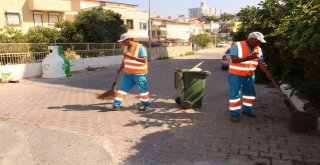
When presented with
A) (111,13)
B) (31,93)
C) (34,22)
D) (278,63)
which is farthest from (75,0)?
(278,63)

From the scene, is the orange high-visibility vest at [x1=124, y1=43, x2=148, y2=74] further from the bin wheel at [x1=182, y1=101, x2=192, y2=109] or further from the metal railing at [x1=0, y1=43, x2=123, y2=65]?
the metal railing at [x1=0, y1=43, x2=123, y2=65]

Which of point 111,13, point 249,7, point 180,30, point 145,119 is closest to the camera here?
point 145,119

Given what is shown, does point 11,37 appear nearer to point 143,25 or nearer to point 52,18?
point 52,18

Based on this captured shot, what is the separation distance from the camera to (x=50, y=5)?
32250 millimetres

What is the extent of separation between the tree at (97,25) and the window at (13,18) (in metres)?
9.37

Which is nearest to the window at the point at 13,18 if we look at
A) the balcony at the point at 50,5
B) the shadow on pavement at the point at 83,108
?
the balcony at the point at 50,5

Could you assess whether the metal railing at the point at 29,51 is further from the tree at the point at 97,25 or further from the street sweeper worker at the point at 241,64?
the street sweeper worker at the point at 241,64

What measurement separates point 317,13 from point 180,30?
74513 mm

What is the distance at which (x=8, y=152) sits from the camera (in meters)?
4.81

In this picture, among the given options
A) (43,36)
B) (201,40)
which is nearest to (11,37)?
(43,36)

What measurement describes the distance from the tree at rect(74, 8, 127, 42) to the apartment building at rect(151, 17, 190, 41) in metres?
41.7

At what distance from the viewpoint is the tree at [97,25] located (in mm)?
23266

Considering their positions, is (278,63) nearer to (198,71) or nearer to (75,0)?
(198,71)

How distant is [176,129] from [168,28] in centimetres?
6777
